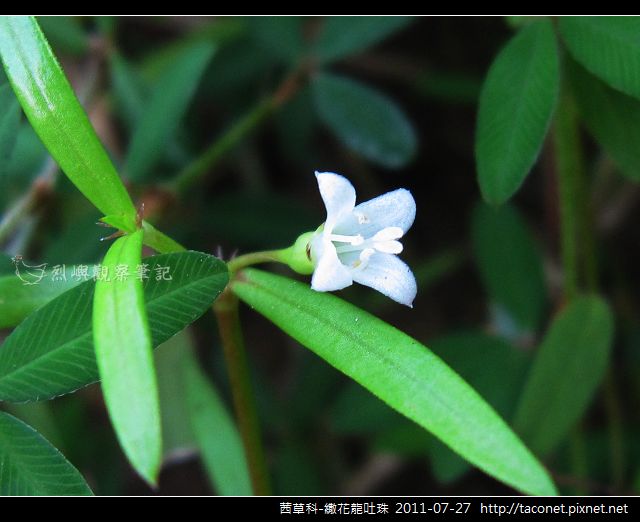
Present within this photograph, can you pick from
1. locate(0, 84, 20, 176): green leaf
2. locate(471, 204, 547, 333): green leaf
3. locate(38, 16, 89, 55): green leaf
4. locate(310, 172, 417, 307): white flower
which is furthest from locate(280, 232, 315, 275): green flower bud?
locate(38, 16, 89, 55): green leaf

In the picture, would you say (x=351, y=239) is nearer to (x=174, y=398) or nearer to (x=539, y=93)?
(x=539, y=93)

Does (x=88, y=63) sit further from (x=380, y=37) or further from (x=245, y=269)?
(x=245, y=269)

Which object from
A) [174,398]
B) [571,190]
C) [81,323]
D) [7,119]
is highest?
[7,119]

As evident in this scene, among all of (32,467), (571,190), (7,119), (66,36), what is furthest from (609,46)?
(66,36)

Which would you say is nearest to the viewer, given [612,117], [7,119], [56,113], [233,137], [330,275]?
[330,275]

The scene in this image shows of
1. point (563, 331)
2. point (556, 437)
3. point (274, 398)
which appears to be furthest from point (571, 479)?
point (274, 398)

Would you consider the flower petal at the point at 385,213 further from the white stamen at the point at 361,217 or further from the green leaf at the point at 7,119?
the green leaf at the point at 7,119

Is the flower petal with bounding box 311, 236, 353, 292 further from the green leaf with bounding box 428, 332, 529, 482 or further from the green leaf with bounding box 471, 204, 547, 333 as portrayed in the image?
the green leaf with bounding box 471, 204, 547, 333
